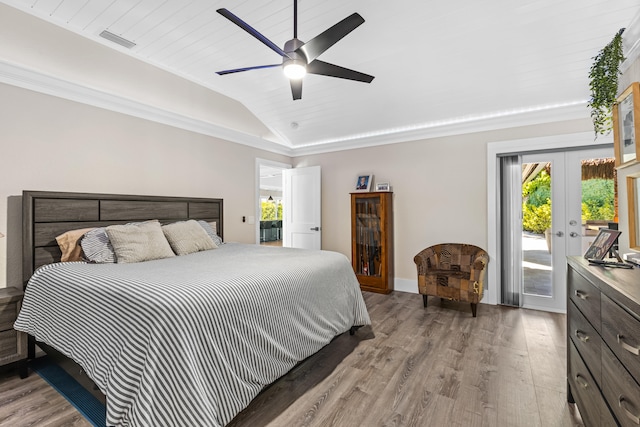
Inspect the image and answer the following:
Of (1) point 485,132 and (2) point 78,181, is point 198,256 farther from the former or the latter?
(1) point 485,132

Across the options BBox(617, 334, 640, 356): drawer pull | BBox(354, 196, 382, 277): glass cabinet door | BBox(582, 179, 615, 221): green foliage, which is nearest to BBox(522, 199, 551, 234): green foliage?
BBox(582, 179, 615, 221): green foliage

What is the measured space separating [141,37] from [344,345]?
132 inches

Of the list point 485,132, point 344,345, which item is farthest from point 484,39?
point 344,345

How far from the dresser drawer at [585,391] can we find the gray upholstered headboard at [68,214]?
375 centimetres

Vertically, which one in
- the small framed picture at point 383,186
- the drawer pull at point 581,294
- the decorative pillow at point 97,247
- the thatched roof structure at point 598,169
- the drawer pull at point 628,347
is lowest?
the drawer pull at point 628,347

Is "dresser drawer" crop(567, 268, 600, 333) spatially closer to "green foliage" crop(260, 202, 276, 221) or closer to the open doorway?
the open doorway

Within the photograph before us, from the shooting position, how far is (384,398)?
6.56 ft

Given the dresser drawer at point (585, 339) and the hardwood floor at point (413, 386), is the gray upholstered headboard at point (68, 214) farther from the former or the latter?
A: the dresser drawer at point (585, 339)

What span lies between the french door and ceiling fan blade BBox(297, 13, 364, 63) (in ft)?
10.1

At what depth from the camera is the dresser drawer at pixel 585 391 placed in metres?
1.34

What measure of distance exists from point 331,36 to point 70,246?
266 cm

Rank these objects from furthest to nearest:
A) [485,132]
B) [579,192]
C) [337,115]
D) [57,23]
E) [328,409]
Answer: [337,115] → [485,132] → [579,192] → [57,23] → [328,409]

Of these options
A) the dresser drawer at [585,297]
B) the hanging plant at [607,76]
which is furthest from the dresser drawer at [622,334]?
the hanging plant at [607,76]

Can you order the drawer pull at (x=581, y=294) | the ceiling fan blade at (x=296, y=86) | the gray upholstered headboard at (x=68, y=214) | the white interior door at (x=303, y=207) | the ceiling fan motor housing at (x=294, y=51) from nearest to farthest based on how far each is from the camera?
1. the drawer pull at (x=581, y=294)
2. the ceiling fan motor housing at (x=294, y=51)
3. the ceiling fan blade at (x=296, y=86)
4. the gray upholstered headboard at (x=68, y=214)
5. the white interior door at (x=303, y=207)
